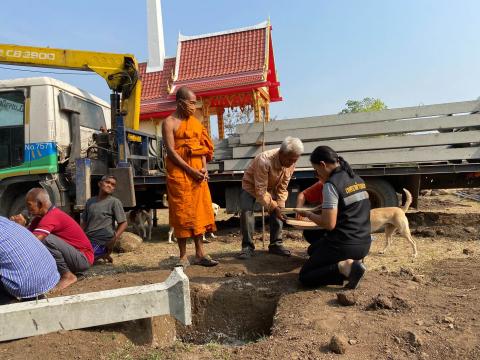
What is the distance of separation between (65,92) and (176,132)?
10.6ft

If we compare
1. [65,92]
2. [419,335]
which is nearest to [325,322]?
[419,335]

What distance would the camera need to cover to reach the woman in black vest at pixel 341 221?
3.26 meters

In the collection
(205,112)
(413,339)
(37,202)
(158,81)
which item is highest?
(158,81)

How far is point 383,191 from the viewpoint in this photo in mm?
6773

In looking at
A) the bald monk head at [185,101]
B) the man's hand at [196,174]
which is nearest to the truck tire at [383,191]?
the man's hand at [196,174]

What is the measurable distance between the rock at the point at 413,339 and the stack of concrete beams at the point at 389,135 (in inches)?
171

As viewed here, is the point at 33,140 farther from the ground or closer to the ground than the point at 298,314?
farther from the ground

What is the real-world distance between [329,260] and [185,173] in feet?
5.37

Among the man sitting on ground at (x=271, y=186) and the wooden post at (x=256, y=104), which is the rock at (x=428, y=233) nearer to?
the man sitting on ground at (x=271, y=186)

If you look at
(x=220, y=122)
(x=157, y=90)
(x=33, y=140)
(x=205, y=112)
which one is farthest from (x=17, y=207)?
(x=157, y=90)

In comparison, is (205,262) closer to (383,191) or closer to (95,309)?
(95,309)

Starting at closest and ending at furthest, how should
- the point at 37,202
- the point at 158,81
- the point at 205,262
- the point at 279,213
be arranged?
the point at 37,202
the point at 205,262
the point at 279,213
the point at 158,81

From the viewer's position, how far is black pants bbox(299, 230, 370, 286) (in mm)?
3359

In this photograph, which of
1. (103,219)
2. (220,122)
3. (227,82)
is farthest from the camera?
(220,122)
